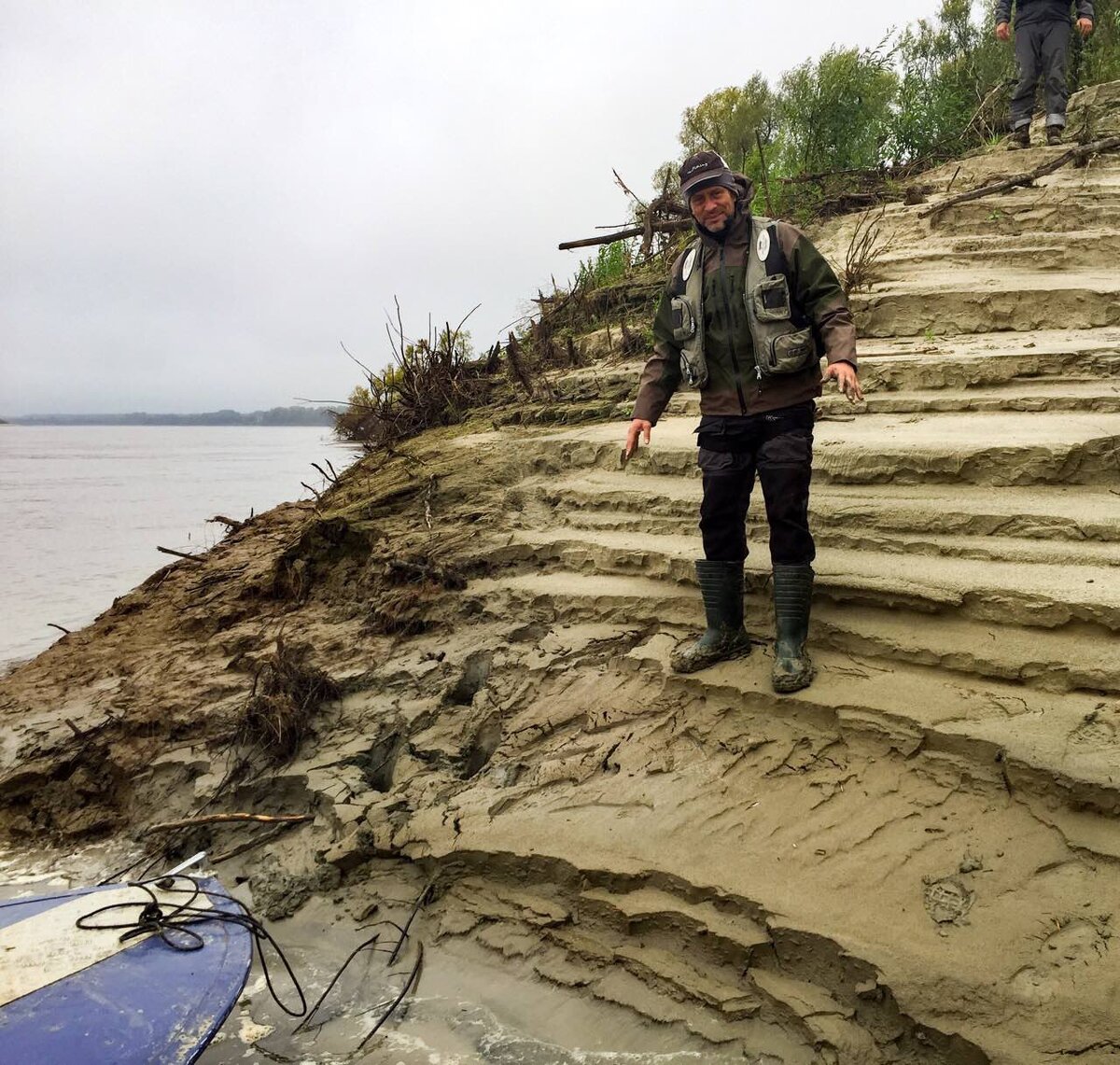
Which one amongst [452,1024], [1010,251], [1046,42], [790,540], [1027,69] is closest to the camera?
[452,1024]

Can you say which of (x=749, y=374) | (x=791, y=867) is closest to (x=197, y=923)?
(x=791, y=867)

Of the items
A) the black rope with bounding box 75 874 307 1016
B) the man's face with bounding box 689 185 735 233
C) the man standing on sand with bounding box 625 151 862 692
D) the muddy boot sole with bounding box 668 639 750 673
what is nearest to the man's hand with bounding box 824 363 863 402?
the man standing on sand with bounding box 625 151 862 692

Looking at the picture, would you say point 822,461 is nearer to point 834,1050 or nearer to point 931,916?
point 931,916

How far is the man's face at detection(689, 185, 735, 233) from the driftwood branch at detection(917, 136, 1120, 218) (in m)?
5.20

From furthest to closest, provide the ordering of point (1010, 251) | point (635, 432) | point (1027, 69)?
point (1027, 69), point (1010, 251), point (635, 432)

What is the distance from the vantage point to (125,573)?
10445 mm

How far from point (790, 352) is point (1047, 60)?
7.40 m

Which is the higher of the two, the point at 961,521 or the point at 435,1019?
the point at 961,521

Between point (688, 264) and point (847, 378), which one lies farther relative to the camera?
point (688, 264)

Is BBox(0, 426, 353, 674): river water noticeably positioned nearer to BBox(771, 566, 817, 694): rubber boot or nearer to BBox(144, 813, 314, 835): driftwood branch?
BBox(144, 813, 314, 835): driftwood branch

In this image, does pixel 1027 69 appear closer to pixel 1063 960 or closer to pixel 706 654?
pixel 706 654

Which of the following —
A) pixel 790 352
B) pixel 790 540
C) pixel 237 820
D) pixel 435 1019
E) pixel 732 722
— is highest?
pixel 790 352

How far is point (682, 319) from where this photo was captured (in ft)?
11.6

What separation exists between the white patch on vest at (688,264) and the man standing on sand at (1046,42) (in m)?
7.07
